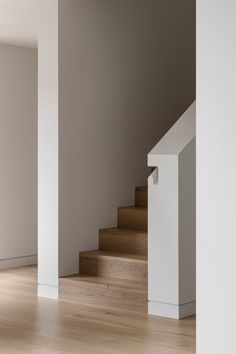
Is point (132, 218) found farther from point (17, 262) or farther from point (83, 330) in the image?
point (17, 262)

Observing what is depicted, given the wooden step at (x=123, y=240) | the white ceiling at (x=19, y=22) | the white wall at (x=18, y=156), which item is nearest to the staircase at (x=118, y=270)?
the wooden step at (x=123, y=240)

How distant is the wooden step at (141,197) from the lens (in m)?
7.48

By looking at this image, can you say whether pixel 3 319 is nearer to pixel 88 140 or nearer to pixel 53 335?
pixel 53 335

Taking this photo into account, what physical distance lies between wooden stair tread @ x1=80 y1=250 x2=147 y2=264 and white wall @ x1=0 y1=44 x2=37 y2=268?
6.23 feet

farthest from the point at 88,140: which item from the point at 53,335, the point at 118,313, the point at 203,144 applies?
the point at 203,144

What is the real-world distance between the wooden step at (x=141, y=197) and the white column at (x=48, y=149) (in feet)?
3.57

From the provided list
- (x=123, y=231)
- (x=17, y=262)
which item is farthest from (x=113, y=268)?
(x=17, y=262)

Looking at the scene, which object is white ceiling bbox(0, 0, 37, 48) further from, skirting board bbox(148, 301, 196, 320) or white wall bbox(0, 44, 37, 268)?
skirting board bbox(148, 301, 196, 320)

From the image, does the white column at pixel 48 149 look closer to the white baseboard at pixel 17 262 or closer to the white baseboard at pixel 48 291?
the white baseboard at pixel 48 291

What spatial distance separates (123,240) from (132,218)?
0.35 metres

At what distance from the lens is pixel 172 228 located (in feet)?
19.5

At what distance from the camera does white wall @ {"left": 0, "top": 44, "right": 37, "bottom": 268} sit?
8.54 metres

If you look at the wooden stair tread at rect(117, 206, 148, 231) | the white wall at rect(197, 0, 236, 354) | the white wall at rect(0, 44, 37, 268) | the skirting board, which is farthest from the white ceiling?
the white wall at rect(197, 0, 236, 354)

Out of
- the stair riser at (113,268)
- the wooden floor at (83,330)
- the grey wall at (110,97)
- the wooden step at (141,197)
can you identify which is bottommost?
the wooden floor at (83,330)
